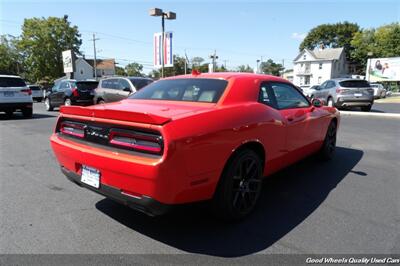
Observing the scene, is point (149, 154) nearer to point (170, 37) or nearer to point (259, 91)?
point (259, 91)

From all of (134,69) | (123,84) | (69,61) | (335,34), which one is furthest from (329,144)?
(134,69)

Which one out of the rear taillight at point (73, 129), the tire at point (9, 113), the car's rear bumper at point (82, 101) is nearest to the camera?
the rear taillight at point (73, 129)

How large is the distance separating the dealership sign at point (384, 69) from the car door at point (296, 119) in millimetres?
51914

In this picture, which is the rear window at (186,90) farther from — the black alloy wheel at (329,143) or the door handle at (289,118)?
the black alloy wheel at (329,143)

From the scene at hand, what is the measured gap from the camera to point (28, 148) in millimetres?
6879

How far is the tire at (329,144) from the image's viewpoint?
550 cm

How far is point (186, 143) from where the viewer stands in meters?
2.58

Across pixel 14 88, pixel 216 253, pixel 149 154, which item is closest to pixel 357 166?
pixel 216 253

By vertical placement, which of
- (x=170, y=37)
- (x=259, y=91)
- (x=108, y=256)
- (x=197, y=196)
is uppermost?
(x=170, y=37)

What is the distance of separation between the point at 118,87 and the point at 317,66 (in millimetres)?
61581

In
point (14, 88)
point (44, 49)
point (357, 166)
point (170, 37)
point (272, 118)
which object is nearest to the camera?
point (272, 118)

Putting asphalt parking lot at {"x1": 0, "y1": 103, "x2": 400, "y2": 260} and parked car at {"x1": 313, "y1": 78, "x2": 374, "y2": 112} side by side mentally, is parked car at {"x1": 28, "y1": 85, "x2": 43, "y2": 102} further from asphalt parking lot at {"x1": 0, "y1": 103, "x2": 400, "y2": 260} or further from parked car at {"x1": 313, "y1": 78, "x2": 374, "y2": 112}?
asphalt parking lot at {"x1": 0, "y1": 103, "x2": 400, "y2": 260}

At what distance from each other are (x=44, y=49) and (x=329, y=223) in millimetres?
65597

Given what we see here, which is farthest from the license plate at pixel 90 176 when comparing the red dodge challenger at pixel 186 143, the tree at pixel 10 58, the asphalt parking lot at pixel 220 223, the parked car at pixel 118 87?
the tree at pixel 10 58
